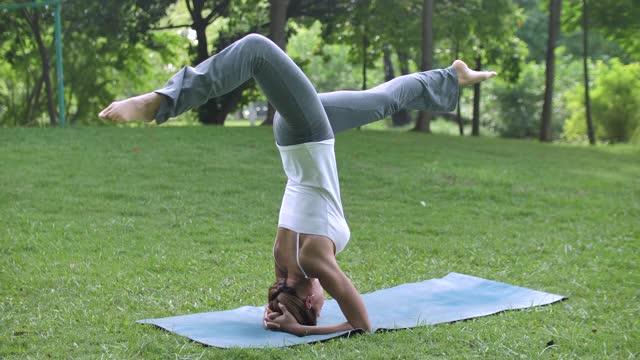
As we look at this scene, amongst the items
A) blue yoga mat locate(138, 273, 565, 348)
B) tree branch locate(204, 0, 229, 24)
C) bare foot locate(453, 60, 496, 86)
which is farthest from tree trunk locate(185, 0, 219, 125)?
bare foot locate(453, 60, 496, 86)

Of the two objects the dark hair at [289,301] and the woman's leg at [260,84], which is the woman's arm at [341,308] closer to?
the dark hair at [289,301]

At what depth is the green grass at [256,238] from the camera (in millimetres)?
4211

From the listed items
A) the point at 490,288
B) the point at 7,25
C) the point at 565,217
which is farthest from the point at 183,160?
the point at 7,25

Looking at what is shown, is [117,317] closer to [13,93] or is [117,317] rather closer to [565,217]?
[565,217]

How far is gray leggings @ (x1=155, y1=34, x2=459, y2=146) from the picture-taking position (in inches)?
141

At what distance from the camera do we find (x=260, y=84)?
4000mm

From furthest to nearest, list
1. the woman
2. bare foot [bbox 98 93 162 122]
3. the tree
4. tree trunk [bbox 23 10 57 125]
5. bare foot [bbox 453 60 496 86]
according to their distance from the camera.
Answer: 1. the tree
2. tree trunk [bbox 23 10 57 125]
3. bare foot [bbox 453 60 496 86]
4. the woman
5. bare foot [bbox 98 93 162 122]

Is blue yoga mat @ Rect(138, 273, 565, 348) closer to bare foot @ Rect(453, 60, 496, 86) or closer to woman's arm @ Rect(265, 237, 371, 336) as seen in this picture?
woman's arm @ Rect(265, 237, 371, 336)

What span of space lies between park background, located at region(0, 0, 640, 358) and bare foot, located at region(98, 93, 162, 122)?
123 centimetres

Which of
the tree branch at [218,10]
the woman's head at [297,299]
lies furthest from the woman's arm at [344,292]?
the tree branch at [218,10]

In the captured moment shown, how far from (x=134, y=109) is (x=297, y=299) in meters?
1.51

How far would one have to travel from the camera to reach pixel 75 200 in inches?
325

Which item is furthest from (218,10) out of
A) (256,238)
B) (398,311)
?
(398,311)

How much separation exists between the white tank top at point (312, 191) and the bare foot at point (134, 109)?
3.08 feet
